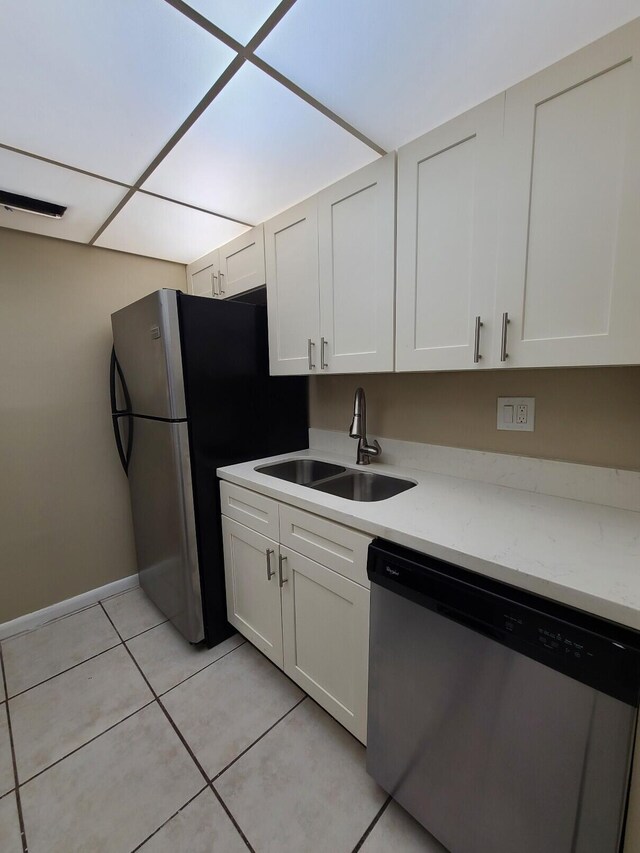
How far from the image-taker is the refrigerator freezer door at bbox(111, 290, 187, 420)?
61.4 inches

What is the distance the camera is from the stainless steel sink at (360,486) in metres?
1.65

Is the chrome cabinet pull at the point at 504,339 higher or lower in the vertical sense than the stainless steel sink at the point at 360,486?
higher

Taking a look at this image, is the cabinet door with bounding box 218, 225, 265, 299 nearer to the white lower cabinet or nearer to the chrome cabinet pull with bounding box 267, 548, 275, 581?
the white lower cabinet

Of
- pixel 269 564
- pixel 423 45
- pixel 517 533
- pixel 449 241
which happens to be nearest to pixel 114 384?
pixel 269 564

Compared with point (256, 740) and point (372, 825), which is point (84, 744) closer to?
point (256, 740)

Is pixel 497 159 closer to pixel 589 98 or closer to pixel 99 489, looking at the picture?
pixel 589 98

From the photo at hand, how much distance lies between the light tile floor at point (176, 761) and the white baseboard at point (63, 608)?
0.16 meters

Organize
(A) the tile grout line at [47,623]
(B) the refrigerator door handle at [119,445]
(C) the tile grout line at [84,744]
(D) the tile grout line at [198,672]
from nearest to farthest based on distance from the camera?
(C) the tile grout line at [84,744] < (D) the tile grout line at [198,672] < (A) the tile grout line at [47,623] < (B) the refrigerator door handle at [119,445]

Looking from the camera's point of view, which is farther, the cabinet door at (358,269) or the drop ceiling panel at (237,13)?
the cabinet door at (358,269)

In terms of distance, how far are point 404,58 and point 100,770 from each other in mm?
2401

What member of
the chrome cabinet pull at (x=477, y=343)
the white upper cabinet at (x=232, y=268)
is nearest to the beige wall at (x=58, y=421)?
the white upper cabinet at (x=232, y=268)

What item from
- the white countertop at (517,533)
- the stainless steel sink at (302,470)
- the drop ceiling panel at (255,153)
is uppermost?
the drop ceiling panel at (255,153)

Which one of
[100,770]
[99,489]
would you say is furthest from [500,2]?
[99,489]

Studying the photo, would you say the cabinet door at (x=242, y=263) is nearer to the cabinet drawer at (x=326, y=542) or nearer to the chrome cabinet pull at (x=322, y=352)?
the chrome cabinet pull at (x=322, y=352)
